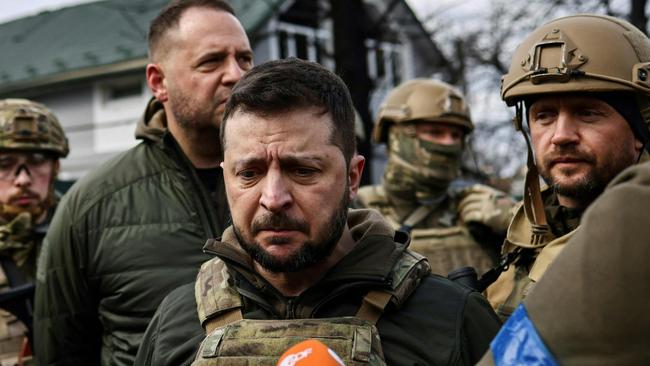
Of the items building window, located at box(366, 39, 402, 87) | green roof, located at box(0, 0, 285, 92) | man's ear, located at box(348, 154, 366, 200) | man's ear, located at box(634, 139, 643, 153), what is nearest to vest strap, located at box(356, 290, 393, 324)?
man's ear, located at box(348, 154, 366, 200)

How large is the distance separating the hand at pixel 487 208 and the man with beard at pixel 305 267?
2.55 m

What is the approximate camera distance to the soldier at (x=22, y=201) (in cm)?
502

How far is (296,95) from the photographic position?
8.69 feet

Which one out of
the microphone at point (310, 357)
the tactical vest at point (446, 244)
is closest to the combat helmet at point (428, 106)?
the tactical vest at point (446, 244)

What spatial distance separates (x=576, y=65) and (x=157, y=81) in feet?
6.78

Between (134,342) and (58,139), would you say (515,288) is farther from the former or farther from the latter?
(58,139)

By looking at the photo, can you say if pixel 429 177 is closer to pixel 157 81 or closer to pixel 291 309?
pixel 157 81

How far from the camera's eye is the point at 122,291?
3729mm

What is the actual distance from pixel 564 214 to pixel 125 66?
17026 mm

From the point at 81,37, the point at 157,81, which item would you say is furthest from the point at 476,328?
the point at 81,37

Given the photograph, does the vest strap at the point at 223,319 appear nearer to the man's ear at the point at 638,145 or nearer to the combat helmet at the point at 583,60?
the combat helmet at the point at 583,60

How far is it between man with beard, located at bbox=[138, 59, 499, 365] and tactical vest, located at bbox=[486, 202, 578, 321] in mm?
589

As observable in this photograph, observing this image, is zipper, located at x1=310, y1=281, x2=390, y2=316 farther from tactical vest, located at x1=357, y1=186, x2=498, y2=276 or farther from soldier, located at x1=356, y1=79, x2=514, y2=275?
soldier, located at x1=356, y1=79, x2=514, y2=275

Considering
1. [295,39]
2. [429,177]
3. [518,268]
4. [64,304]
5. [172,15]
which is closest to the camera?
[518,268]
